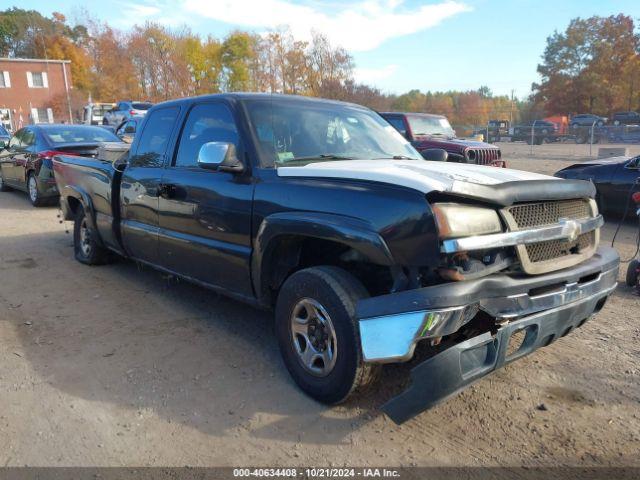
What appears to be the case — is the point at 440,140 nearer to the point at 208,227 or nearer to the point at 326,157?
the point at 326,157

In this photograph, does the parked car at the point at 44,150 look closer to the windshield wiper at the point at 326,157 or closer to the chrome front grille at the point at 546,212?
the windshield wiper at the point at 326,157

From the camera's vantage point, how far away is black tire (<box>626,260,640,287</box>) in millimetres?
5066

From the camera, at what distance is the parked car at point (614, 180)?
811cm

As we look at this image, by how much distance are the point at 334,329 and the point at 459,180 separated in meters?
1.08

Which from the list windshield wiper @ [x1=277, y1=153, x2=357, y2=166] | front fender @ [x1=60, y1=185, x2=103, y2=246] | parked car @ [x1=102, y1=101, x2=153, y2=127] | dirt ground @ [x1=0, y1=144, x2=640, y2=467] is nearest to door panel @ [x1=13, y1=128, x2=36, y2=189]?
front fender @ [x1=60, y1=185, x2=103, y2=246]

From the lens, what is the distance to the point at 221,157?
3354 millimetres

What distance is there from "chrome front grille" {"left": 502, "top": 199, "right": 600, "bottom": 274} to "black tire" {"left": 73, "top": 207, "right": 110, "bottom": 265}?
4903mm

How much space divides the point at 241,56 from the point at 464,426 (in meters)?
57.5

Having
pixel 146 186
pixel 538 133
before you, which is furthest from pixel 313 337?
pixel 538 133

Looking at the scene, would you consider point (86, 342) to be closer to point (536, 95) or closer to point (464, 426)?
point (464, 426)

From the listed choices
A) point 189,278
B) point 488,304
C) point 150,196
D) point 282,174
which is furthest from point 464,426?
point 150,196

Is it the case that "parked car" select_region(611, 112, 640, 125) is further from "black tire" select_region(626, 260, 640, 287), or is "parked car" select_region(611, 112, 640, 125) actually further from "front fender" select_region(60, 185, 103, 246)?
"front fender" select_region(60, 185, 103, 246)

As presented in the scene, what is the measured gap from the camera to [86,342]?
4.03 metres

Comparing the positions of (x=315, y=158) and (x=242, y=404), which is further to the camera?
(x=315, y=158)
